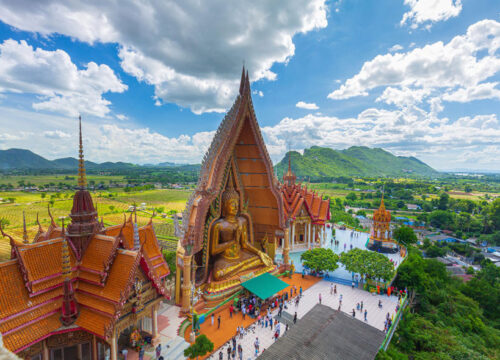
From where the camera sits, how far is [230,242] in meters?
18.1

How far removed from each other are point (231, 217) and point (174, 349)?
855cm

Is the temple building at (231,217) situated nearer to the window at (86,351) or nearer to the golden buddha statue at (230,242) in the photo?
the golden buddha statue at (230,242)

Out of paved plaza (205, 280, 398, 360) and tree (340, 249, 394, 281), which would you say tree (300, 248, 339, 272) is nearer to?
tree (340, 249, 394, 281)

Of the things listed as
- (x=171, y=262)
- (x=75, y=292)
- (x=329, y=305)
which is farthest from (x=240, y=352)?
(x=171, y=262)

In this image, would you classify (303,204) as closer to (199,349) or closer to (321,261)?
(321,261)

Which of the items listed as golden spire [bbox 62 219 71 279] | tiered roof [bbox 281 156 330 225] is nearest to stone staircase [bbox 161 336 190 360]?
golden spire [bbox 62 219 71 279]

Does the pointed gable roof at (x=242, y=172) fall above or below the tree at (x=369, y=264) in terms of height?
above

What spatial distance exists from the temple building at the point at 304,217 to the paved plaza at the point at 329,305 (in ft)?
29.2

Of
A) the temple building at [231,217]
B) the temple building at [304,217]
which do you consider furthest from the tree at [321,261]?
the temple building at [304,217]

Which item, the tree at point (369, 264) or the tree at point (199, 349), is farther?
the tree at point (369, 264)

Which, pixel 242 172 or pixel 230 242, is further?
pixel 242 172

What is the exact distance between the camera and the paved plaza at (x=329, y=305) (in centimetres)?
1430

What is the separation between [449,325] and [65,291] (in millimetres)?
27710

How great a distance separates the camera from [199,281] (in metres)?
17.1
